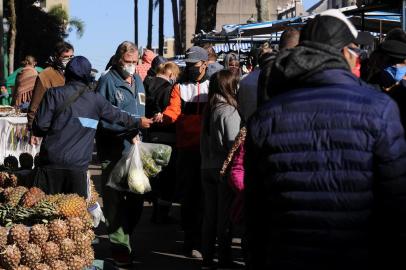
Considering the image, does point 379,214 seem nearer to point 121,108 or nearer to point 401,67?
point 401,67

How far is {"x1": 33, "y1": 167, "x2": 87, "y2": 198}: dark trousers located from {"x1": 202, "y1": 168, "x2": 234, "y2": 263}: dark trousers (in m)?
1.14

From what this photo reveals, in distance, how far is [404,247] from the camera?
3453 millimetres

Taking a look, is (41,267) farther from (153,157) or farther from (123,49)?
(123,49)

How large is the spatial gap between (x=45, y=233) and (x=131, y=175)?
4.49ft

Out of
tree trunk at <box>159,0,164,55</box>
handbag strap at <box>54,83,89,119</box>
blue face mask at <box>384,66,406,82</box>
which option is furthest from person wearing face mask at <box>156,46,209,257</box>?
tree trunk at <box>159,0,164,55</box>

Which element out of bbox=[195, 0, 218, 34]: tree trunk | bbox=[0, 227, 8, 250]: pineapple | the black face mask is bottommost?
bbox=[0, 227, 8, 250]: pineapple

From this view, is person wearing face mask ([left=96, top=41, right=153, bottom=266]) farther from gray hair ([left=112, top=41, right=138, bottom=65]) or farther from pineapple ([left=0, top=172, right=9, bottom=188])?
pineapple ([left=0, top=172, right=9, bottom=188])

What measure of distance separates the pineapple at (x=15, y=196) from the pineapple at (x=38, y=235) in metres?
0.69

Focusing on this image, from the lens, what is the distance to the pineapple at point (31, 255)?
6992mm

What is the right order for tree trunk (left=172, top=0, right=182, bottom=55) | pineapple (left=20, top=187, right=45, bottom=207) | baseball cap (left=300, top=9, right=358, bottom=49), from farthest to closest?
tree trunk (left=172, top=0, right=182, bottom=55) < pineapple (left=20, top=187, right=45, bottom=207) < baseball cap (left=300, top=9, right=358, bottom=49)

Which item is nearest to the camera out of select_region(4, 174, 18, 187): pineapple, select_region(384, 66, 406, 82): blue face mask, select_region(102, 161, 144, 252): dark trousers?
select_region(384, 66, 406, 82): blue face mask

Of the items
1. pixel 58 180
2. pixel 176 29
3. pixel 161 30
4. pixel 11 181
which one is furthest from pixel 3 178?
pixel 161 30

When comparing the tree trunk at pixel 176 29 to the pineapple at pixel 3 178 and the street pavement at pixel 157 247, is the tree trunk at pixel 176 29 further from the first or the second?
the pineapple at pixel 3 178

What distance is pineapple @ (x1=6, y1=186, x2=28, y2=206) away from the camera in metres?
7.73
